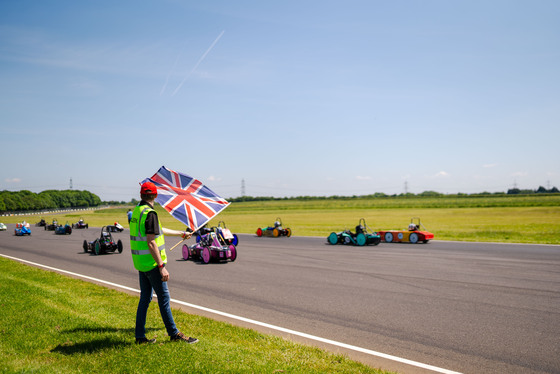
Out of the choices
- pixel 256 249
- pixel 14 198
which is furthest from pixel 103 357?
pixel 14 198

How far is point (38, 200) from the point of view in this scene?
16050 centimetres

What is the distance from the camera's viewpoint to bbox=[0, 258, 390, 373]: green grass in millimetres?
4845

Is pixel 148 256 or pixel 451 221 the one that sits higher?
pixel 148 256

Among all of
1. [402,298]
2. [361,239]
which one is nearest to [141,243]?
[402,298]

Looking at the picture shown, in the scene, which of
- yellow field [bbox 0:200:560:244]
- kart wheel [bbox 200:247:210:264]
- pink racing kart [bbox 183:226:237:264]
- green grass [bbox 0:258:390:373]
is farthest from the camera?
yellow field [bbox 0:200:560:244]

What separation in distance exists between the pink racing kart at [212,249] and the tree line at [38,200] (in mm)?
124549

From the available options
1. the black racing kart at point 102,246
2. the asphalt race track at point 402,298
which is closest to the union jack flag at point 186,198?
the asphalt race track at point 402,298

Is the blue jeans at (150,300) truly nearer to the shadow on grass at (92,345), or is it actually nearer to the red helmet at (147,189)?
the shadow on grass at (92,345)

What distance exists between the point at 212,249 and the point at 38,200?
575 ft

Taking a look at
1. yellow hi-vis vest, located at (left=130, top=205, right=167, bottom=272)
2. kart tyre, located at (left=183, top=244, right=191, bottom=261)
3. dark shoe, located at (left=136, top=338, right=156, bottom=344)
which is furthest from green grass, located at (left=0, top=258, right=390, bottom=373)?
kart tyre, located at (left=183, top=244, right=191, bottom=261)

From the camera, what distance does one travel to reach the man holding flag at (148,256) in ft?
17.6

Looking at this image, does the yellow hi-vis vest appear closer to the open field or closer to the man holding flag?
the man holding flag

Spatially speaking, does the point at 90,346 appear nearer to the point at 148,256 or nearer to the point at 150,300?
the point at 150,300

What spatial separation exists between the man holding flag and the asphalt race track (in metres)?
1.99
